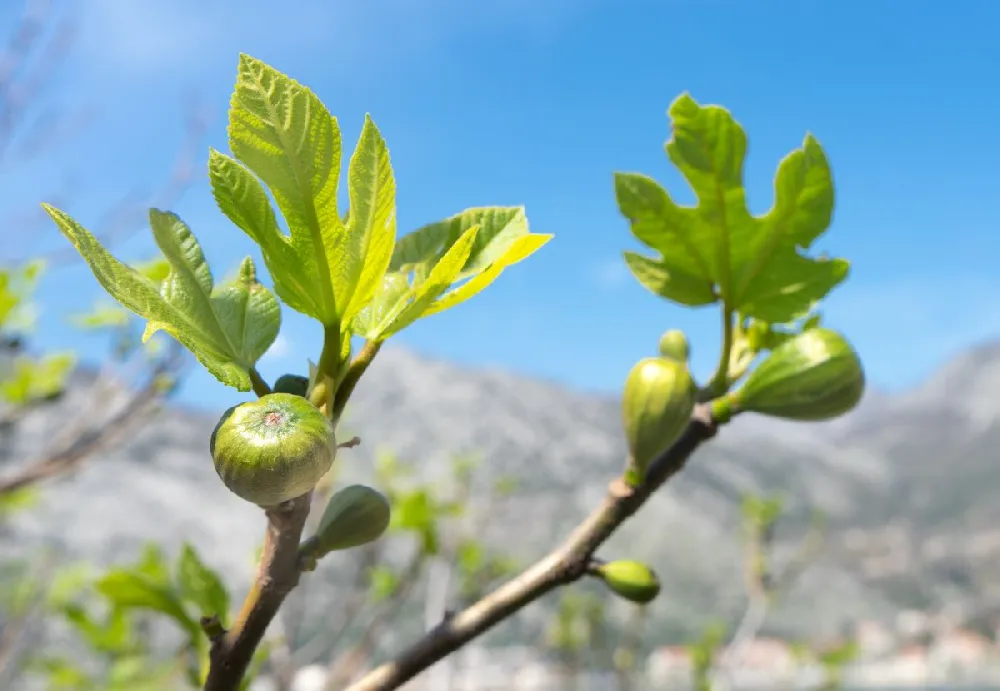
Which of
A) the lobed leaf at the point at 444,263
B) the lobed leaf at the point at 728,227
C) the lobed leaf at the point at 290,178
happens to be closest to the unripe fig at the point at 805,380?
the lobed leaf at the point at 728,227

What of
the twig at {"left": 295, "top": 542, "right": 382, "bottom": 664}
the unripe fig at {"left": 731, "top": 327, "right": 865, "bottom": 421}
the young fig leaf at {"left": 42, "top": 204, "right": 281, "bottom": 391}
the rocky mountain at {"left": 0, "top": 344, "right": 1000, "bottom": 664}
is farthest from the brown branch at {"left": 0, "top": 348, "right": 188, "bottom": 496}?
the rocky mountain at {"left": 0, "top": 344, "right": 1000, "bottom": 664}

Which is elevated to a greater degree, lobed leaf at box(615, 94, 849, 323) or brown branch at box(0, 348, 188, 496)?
brown branch at box(0, 348, 188, 496)

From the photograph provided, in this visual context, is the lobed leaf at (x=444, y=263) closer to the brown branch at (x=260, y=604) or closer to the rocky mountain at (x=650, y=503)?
the brown branch at (x=260, y=604)

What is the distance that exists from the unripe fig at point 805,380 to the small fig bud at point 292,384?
0.38 m

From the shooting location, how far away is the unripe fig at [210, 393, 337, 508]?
0.46 metres

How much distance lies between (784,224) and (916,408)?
74530mm

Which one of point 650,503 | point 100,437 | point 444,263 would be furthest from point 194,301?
point 650,503

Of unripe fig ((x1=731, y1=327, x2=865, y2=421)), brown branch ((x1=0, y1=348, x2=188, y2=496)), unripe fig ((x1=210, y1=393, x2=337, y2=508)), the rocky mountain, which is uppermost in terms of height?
the rocky mountain

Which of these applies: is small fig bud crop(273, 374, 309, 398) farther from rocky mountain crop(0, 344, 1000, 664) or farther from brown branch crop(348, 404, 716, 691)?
rocky mountain crop(0, 344, 1000, 664)

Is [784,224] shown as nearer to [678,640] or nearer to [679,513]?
[678,640]

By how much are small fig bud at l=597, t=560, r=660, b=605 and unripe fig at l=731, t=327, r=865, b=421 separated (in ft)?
0.56

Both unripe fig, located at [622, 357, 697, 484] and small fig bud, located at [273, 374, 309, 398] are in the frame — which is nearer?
small fig bud, located at [273, 374, 309, 398]

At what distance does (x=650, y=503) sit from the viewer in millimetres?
25078

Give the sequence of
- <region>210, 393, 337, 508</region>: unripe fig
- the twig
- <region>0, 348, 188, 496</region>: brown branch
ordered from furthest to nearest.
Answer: the twig, <region>0, 348, 188, 496</region>: brown branch, <region>210, 393, 337, 508</region>: unripe fig
